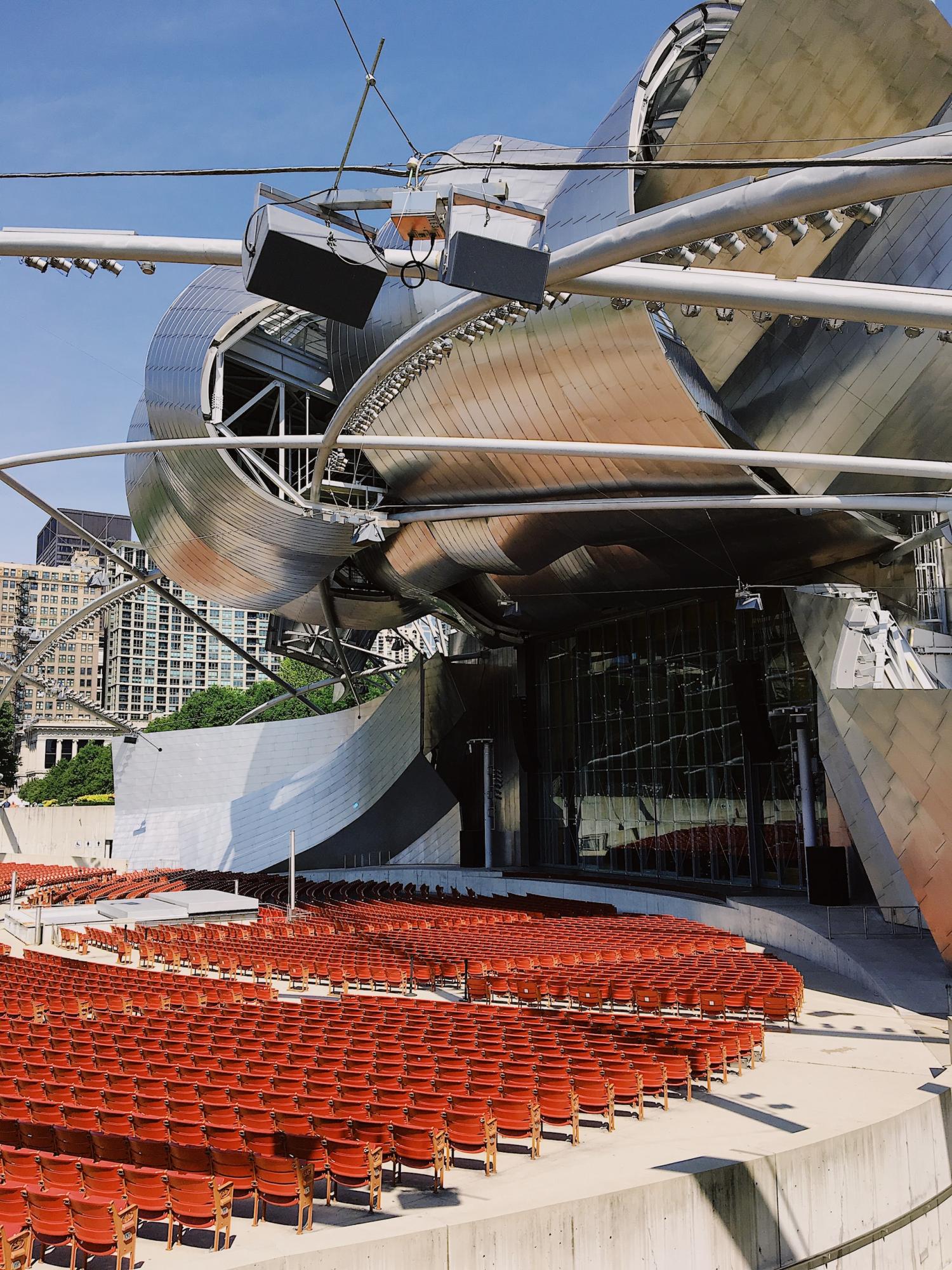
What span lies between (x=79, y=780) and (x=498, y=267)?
100m

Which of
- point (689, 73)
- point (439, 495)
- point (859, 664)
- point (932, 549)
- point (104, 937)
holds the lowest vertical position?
point (104, 937)

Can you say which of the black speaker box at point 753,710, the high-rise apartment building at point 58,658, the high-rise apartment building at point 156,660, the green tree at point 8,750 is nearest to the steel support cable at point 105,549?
the black speaker box at point 753,710

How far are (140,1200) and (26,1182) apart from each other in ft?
3.47

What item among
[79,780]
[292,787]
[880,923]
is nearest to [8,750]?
[79,780]

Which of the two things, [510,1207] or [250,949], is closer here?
[510,1207]

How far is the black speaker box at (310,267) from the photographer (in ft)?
21.5

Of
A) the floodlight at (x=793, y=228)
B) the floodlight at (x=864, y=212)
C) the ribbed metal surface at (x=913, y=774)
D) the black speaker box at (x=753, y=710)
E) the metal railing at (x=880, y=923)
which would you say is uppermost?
the floodlight at (x=864, y=212)

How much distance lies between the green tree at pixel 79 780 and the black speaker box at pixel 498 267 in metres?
94.9

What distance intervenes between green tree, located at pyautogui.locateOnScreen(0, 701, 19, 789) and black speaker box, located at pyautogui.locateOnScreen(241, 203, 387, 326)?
78.1m

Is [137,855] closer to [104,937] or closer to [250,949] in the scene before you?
[104,937]

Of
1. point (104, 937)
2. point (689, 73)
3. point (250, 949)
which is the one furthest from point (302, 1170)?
point (689, 73)

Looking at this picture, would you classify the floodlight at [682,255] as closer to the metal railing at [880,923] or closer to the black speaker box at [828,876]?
the metal railing at [880,923]

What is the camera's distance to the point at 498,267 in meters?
6.42

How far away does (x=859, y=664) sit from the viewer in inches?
786
